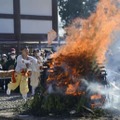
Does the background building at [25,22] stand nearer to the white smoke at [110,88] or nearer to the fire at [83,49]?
the white smoke at [110,88]

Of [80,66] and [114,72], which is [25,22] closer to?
[114,72]

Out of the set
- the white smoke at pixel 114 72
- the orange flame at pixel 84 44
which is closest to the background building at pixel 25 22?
the white smoke at pixel 114 72

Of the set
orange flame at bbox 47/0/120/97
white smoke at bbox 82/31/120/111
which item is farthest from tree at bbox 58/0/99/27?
orange flame at bbox 47/0/120/97

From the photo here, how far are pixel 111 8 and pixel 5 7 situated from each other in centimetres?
1421

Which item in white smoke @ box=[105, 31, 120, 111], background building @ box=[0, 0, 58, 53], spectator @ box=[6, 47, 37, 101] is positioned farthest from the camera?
background building @ box=[0, 0, 58, 53]

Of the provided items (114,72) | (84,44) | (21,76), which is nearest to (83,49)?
(84,44)

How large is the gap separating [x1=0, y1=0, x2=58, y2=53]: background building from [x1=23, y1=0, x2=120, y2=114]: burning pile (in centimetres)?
1350

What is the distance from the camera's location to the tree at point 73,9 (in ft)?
130

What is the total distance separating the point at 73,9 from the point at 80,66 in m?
34.0

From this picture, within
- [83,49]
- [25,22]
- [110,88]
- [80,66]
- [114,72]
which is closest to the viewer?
[80,66]

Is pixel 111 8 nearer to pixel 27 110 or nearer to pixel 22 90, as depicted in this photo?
pixel 27 110

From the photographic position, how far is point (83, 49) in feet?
29.5

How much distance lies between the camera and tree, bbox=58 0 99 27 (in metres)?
39.6

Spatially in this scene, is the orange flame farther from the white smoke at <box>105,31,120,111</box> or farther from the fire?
the white smoke at <box>105,31,120,111</box>
